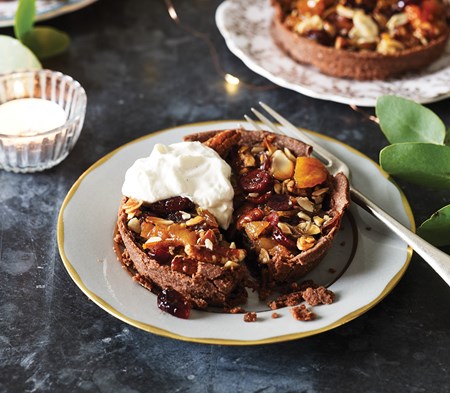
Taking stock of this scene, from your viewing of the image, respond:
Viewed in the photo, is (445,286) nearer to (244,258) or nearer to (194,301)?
(244,258)

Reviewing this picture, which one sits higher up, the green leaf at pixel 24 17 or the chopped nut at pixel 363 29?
the chopped nut at pixel 363 29

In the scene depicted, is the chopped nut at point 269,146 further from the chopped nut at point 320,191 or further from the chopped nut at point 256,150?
the chopped nut at point 320,191

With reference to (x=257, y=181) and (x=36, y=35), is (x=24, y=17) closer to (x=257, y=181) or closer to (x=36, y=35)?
(x=36, y=35)

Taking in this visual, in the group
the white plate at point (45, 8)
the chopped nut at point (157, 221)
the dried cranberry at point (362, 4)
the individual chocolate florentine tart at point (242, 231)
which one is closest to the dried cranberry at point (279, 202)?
the individual chocolate florentine tart at point (242, 231)

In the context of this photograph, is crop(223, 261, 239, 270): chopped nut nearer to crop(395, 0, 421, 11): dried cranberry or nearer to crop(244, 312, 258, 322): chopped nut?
crop(244, 312, 258, 322): chopped nut

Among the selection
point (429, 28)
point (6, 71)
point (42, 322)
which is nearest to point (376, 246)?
point (42, 322)

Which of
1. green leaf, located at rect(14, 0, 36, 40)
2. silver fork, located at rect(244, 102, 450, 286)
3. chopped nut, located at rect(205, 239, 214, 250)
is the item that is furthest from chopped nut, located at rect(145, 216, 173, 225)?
green leaf, located at rect(14, 0, 36, 40)
